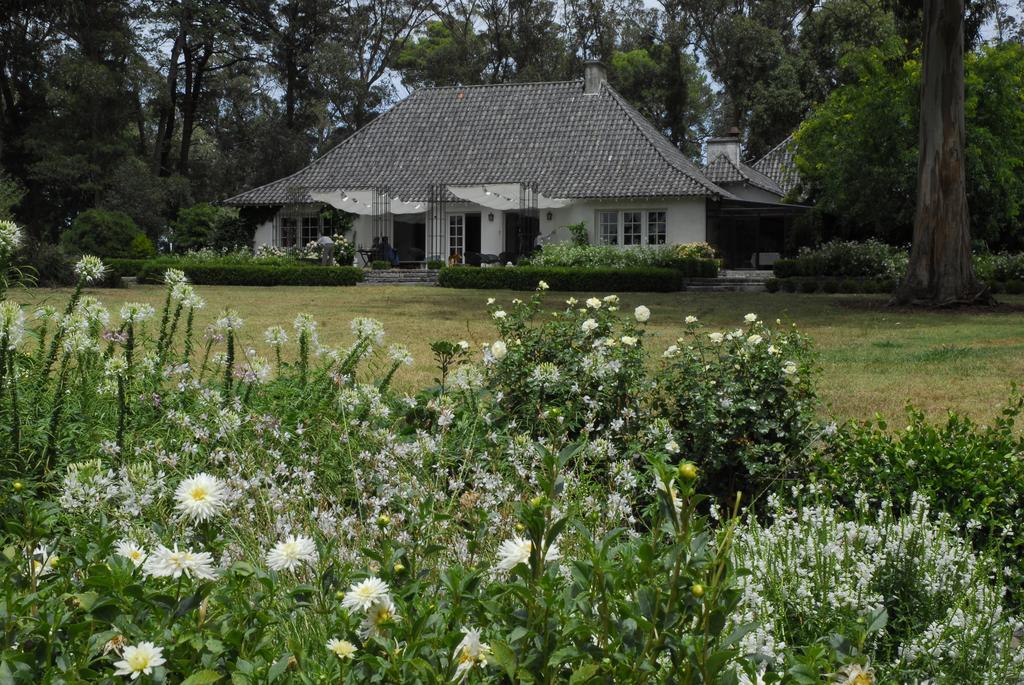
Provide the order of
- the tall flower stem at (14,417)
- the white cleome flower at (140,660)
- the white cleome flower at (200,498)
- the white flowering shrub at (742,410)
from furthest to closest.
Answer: the white flowering shrub at (742,410) → the tall flower stem at (14,417) → the white cleome flower at (200,498) → the white cleome flower at (140,660)

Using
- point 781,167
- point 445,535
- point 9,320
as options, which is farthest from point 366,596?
point 781,167

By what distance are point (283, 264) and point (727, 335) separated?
79.2 ft

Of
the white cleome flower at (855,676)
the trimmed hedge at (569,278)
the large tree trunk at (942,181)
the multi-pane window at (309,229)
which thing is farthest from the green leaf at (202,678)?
the multi-pane window at (309,229)

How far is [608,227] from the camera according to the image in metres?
32.1

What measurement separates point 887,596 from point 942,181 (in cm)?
1515

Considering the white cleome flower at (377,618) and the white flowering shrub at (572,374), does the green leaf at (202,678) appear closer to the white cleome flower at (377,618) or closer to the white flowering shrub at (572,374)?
the white cleome flower at (377,618)

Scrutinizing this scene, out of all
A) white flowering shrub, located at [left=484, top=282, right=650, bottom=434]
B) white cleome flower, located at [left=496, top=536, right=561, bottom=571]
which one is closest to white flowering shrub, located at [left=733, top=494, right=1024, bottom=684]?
white cleome flower, located at [left=496, top=536, right=561, bottom=571]

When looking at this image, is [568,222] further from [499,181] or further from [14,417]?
[14,417]

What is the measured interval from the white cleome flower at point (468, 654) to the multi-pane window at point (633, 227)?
3042 cm

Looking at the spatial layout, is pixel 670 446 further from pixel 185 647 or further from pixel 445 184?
pixel 445 184

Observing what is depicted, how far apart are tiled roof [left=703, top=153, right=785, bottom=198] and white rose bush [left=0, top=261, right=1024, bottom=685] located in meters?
30.7

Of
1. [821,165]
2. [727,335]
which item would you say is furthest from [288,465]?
[821,165]

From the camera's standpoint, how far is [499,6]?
43531 millimetres

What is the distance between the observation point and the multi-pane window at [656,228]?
31.4m
